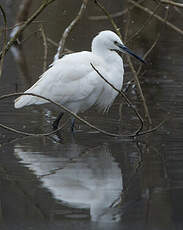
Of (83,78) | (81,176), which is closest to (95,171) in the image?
(81,176)

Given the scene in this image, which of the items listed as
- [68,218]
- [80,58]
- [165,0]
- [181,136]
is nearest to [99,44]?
[80,58]

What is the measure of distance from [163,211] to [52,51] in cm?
826

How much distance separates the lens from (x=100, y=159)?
6.90 metres

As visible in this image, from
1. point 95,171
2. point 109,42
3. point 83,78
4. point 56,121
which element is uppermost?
point 109,42

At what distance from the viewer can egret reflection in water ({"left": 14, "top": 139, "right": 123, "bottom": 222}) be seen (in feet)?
18.3

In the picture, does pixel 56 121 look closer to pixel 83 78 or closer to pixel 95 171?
pixel 83 78

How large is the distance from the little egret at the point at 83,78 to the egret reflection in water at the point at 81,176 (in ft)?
2.65

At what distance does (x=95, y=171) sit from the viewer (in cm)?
648

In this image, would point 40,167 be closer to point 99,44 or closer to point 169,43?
point 99,44

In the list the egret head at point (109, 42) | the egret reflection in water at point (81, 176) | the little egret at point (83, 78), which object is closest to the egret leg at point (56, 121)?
the little egret at point (83, 78)

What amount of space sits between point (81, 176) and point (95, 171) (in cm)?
21

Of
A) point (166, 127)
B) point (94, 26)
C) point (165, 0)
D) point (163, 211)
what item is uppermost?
point (165, 0)

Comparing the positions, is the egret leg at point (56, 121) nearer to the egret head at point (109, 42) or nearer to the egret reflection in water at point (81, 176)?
the egret reflection in water at point (81, 176)

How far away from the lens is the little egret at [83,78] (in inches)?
313
